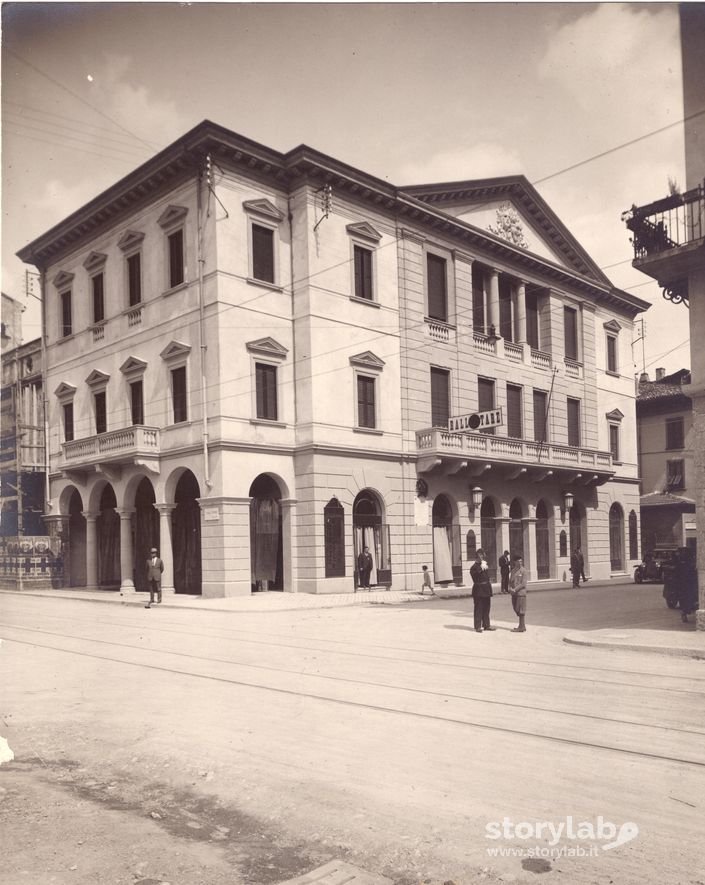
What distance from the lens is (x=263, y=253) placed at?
2622cm

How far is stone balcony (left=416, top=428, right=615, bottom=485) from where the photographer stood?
1150 inches

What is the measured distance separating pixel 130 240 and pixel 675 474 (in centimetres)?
3442

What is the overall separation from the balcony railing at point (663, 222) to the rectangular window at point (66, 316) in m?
23.6

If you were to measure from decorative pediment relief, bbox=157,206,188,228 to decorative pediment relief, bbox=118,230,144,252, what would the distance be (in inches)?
49.1

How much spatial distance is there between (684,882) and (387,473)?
24.2m

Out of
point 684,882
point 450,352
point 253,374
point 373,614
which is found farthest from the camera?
point 450,352

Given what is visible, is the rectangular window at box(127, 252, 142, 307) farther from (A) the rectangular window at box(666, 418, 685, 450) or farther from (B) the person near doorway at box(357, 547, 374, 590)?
(A) the rectangular window at box(666, 418, 685, 450)

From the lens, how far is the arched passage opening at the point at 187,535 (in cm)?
Answer: 2662

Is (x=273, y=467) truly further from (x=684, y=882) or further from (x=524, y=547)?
(x=684, y=882)

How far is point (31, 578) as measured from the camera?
3183 centimetres

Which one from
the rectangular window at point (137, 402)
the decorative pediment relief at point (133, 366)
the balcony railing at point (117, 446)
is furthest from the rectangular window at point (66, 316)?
the rectangular window at point (137, 402)

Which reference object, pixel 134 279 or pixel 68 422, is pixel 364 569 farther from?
pixel 68 422

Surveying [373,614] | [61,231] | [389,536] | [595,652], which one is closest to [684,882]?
[595,652]

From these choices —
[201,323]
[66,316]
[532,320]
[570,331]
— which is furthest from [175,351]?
[570,331]
